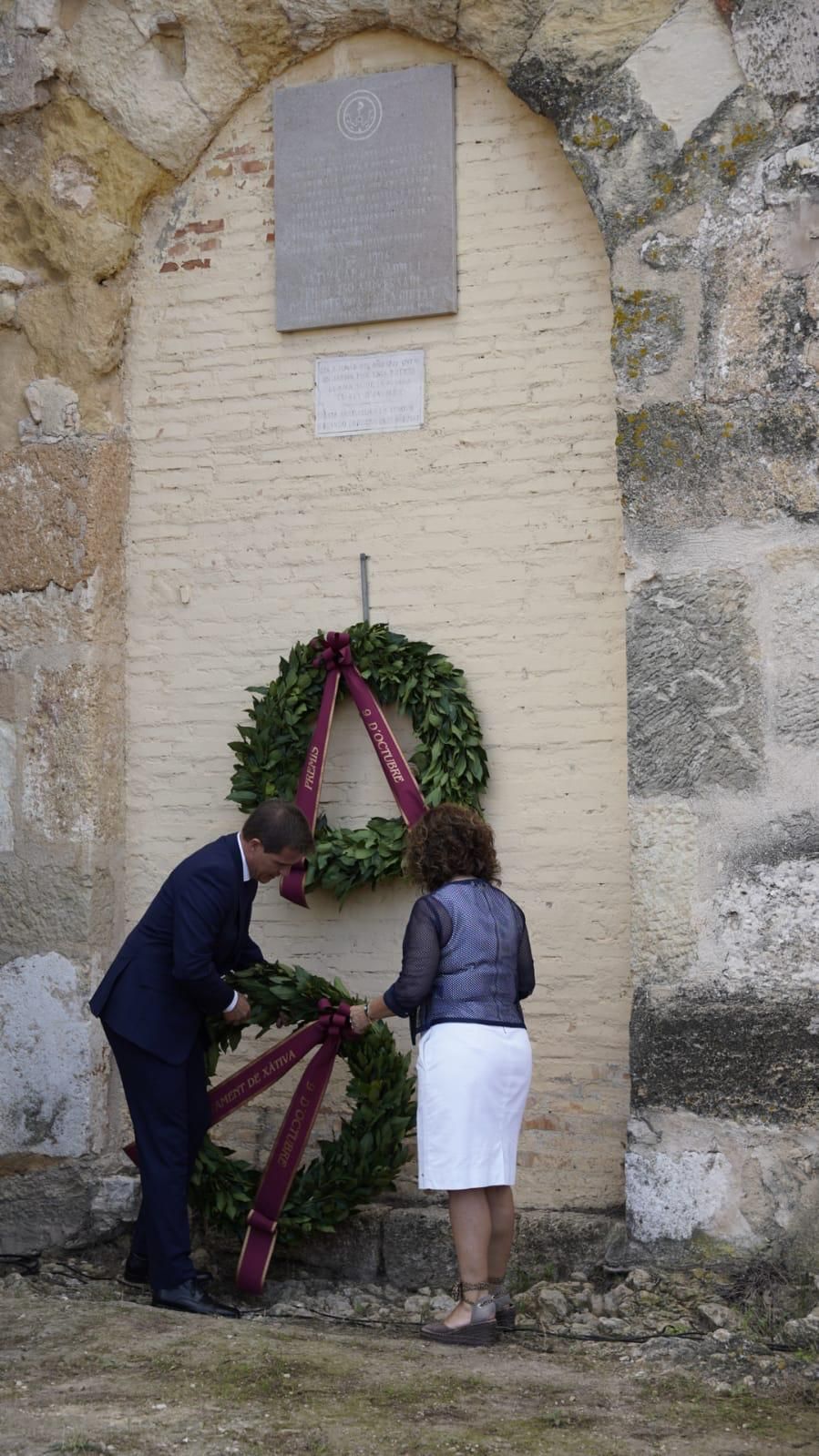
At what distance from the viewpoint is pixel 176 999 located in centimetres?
492

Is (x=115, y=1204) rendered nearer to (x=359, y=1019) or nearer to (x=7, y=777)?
(x=359, y=1019)

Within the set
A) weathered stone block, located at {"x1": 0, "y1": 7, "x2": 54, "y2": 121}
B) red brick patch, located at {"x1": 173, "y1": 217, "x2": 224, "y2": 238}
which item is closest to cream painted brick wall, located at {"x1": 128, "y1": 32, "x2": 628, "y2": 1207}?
red brick patch, located at {"x1": 173, "y1": 217, "x2": 224, "y2": 238}

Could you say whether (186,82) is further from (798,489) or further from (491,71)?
(798,489)

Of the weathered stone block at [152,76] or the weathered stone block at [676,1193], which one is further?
the weathered stone block at [152,76]

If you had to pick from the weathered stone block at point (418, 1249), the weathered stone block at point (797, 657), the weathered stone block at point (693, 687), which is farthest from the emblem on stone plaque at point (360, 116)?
the weathered stone block at point (418, 1249)

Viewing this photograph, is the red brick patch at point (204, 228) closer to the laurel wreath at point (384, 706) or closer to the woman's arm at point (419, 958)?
the laurel wreath at point (384, 706)

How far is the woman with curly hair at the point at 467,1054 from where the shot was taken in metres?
4.35

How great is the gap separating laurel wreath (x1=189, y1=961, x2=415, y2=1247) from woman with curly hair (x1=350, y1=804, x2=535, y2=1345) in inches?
31.5

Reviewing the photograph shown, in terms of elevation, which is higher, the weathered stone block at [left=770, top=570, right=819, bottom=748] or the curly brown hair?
the weathered stone block at [left=770, top=570, right=819, bottom=748]

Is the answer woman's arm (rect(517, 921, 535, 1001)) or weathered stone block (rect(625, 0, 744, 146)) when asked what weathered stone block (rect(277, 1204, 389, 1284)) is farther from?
weathered stone block (rect(625, 0, 744, 146))

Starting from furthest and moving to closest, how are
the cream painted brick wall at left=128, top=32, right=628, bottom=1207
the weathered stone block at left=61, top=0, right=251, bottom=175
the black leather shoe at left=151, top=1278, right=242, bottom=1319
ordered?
the weathered stone block at left=61, top=0, right=251, bottom=175 → the cream painted brick wall at left=128, top=32, right=628, bottom=1207 → the black leather shoe at left=151, top=1278, right=242, bottom=1319

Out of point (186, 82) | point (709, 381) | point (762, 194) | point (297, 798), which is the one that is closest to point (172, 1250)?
point (297, 798)

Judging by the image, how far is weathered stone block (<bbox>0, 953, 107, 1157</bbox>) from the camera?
5.82 meters

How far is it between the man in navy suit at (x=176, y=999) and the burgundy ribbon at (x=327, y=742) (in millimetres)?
646
